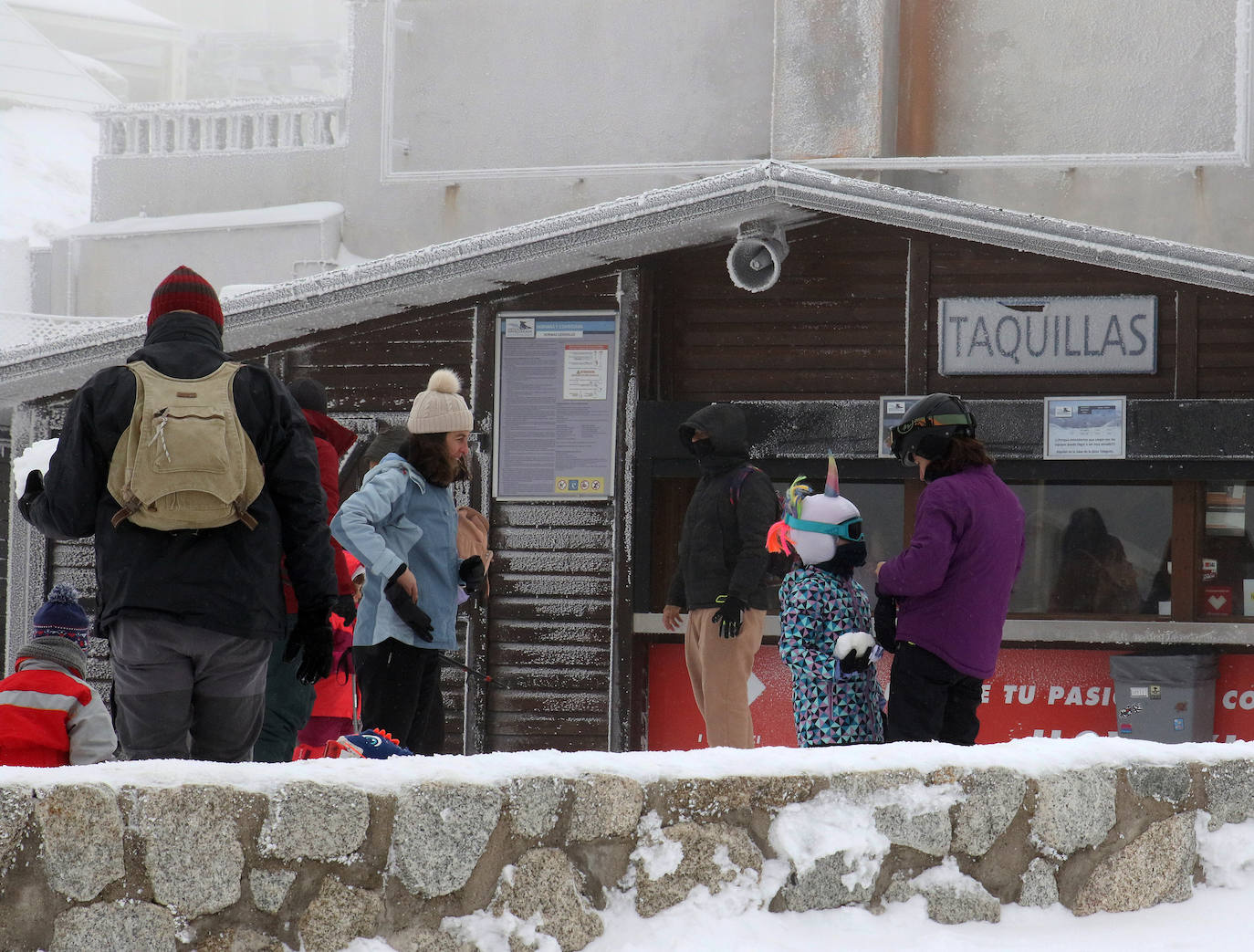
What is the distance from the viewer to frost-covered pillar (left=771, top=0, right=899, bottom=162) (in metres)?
15.3

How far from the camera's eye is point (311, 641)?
13.2 ft

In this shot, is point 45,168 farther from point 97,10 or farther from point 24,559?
point 24,559

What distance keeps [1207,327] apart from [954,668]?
12.1ft

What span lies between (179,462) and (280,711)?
170 centimetres

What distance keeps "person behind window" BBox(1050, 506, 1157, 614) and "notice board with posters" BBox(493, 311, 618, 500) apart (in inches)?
97.2

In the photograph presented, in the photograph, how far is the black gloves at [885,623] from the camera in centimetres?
528

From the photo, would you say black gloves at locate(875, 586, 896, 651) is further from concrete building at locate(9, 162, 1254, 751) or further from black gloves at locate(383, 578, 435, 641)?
concrete building at locate(9, 162, 1254, 751)

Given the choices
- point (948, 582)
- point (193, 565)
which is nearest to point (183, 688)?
point (193, 565)

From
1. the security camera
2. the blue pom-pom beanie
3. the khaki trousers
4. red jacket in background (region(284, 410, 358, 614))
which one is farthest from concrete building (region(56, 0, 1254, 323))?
the blue pom-pom beanie

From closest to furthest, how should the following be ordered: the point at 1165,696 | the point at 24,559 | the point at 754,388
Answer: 1. the point at 1165,696
2. the point at 754,388
3. the point at 24,559

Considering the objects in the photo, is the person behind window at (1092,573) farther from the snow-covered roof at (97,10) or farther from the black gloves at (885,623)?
the snow-covered roof at (97,10)

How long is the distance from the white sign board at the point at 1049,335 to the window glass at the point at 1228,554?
78 cm

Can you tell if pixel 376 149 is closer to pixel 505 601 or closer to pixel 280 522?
pixel 505 601

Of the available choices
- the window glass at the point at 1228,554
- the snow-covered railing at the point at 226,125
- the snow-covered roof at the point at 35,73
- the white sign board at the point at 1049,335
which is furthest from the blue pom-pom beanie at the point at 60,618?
the snow-covered roof at the point at 35,73
